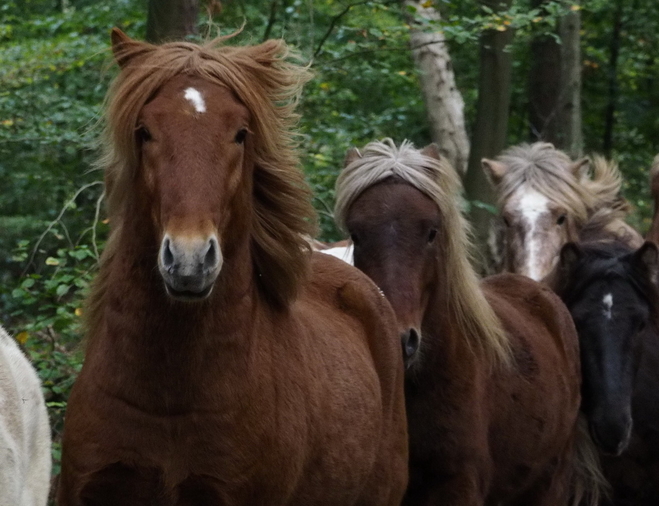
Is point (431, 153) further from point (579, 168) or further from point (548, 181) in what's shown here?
point (579, 168)

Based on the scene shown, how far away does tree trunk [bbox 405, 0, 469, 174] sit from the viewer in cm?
1214

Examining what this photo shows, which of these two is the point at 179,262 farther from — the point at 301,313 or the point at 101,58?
the point at 101,58

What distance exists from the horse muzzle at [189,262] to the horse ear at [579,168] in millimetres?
5984

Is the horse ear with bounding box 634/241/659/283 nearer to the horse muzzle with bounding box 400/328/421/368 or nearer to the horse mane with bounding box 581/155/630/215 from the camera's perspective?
the horse mane with bounding box 581/155/630/215

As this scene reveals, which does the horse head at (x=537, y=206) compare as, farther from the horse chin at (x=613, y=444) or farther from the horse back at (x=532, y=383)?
the horse chin at (x=613, y=444)

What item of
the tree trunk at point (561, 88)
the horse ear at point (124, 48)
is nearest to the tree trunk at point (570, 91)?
the tree trunk at point (561, 88)

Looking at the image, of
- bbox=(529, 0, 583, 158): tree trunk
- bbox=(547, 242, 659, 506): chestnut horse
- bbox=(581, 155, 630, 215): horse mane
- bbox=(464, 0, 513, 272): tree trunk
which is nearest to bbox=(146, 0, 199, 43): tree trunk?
bbox=(547, 242, 659, 506): chestnut horse

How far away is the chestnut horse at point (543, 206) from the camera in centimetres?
863

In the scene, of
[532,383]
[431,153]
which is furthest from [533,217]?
[431,153]

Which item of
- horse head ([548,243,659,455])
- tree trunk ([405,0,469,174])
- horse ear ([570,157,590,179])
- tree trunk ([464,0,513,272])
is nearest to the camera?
horse head ([548,243,659,455])

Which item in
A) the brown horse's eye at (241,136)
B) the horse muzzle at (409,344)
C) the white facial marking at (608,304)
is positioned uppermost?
the brown horse's eye at (241,136)

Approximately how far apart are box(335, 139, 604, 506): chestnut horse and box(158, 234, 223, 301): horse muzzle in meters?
2.07

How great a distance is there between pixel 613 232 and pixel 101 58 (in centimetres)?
472

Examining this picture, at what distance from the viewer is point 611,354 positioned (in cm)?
698
